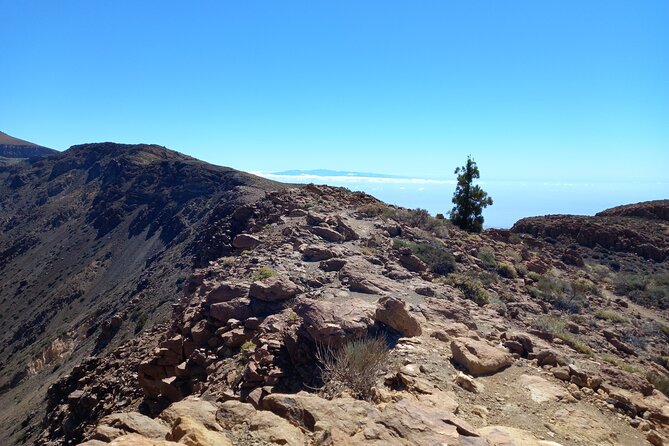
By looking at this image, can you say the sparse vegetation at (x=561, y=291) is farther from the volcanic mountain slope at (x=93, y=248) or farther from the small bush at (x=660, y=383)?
the volcanic mountain slope at (x=93, y=248)

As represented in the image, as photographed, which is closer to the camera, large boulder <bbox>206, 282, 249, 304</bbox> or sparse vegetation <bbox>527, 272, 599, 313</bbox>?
large boulder <bbox>206, 282, 249, 304</bbox>

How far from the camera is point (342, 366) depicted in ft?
21.2

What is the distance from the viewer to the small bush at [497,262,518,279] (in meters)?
15.6

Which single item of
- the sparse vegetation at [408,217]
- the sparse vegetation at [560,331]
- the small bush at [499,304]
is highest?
the sparse vegetation at [408,217]

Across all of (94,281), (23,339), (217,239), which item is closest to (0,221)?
(94,281)

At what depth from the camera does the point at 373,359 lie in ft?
21.2

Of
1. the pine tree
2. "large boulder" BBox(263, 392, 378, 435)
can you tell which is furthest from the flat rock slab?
the pine tree

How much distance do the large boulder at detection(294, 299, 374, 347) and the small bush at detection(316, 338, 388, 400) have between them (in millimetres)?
494

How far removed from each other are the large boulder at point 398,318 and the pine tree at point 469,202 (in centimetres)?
2006

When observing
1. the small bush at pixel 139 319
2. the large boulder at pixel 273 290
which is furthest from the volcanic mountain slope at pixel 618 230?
the small bush at pixel 139 319

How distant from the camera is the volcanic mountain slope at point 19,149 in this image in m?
142

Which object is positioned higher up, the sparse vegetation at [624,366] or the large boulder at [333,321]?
the large boulder at [333,321]

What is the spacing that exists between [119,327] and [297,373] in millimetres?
22442

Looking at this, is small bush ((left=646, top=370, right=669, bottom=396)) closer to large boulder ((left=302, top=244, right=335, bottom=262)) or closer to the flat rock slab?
the flat rock slab
